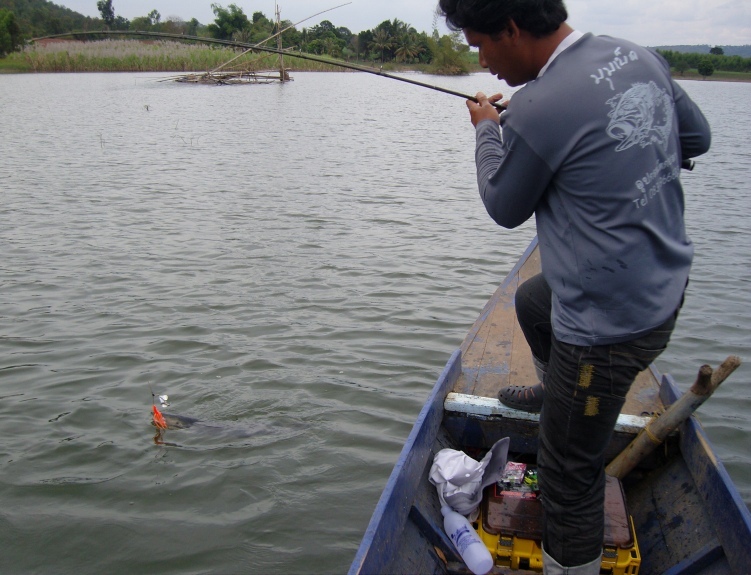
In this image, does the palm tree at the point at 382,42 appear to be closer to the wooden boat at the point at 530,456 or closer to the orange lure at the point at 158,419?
the orange lure at the point at 158,419

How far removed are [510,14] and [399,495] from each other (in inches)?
69.4

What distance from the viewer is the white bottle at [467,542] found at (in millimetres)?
2637

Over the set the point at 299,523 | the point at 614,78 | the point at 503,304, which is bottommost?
the point at 299,523

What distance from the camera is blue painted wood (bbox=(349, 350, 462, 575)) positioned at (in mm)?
2262

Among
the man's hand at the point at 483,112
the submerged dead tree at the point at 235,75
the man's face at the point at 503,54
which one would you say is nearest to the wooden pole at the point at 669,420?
the man's hand at the point at 483,112

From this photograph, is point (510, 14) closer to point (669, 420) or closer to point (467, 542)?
point (669, 420)

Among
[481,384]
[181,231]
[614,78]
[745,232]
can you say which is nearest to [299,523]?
[481,384]

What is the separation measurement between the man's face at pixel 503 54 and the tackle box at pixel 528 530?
1.72 m

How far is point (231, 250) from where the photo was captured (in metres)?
8.59

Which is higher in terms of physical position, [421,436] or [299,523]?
[421,436]

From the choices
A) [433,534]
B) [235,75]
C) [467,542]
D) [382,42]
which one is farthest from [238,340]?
[382,42]

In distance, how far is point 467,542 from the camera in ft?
8.92

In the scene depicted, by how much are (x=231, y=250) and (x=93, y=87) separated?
97.7 ft

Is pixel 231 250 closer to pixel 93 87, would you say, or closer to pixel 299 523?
pixel 299 523
